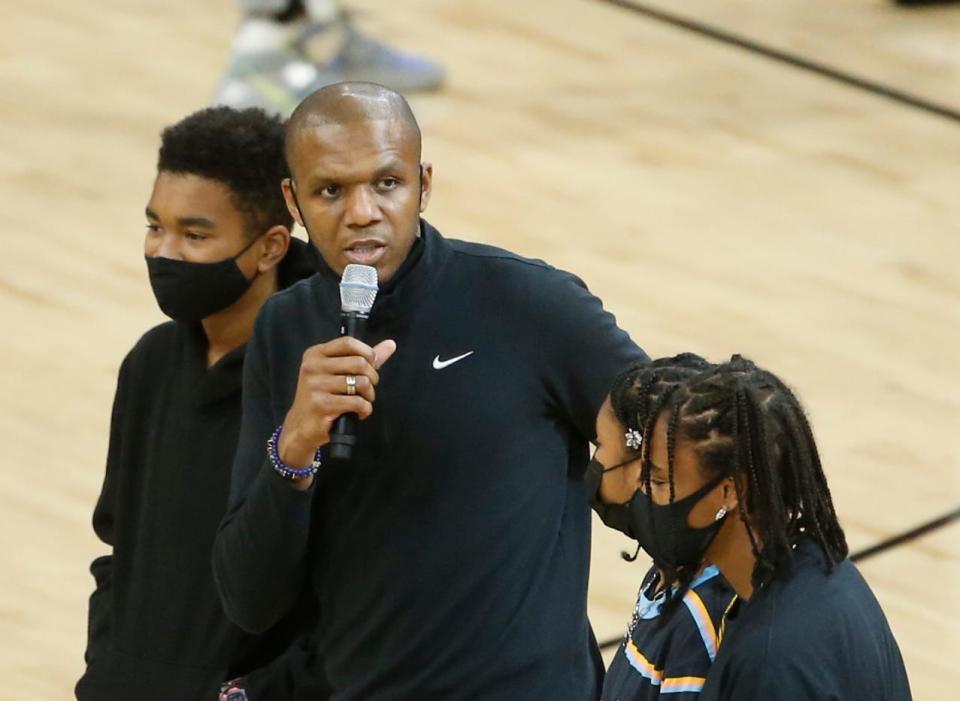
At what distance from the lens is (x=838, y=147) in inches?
278

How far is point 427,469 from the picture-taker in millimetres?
2498

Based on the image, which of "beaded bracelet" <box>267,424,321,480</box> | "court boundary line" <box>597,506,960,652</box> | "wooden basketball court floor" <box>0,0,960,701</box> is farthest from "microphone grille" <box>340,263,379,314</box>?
"court boundary line" <box>597,506,960,652</box>

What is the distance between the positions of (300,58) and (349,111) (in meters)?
4.56

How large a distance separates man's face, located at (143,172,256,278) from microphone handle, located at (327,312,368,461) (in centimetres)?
66

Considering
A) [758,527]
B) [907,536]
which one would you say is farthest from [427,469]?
[907,536]

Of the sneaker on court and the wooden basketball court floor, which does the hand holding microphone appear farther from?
the sneaker on court

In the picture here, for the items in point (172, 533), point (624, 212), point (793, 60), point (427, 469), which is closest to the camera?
point (427, 469)

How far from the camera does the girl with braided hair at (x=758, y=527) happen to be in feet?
7.04

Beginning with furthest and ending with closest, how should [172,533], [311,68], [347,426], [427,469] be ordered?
1. [311,68]
2. [172,533]
3. [427,469]
4. [347,426]

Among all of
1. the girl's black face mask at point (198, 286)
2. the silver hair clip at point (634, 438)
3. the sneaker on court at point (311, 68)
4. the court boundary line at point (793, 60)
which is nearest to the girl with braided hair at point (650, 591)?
the silver hair clip at point (634, 438)

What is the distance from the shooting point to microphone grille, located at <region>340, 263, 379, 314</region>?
2385mm

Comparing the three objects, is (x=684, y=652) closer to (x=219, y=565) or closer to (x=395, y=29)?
(x=219, y=565)

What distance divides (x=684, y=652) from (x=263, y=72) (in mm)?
4888

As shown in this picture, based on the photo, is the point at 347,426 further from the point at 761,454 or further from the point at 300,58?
the point at 300,58
